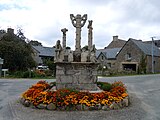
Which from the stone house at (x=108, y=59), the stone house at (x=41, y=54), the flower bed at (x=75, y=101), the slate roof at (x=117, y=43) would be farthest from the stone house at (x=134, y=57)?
the flower bed at (x=75, y=101)

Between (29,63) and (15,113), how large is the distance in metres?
26.7

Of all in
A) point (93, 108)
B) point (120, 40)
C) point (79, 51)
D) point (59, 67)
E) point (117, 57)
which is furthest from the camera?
point (120, 40)

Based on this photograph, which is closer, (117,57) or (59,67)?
(59,67)

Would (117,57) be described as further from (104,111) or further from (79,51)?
(104,111)

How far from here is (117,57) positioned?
44938 millimetres

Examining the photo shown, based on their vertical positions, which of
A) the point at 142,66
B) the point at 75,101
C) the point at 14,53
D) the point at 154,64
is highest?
the point at 14,53

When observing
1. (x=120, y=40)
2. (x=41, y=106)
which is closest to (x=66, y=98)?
(x=41, y=106)

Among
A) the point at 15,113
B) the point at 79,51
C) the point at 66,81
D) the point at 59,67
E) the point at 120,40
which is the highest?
the point at 120,40

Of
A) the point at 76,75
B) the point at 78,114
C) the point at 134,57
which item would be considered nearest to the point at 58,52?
the point at 76,75

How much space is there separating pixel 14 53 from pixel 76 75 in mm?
23199

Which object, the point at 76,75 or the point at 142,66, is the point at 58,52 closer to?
the point at 76,75

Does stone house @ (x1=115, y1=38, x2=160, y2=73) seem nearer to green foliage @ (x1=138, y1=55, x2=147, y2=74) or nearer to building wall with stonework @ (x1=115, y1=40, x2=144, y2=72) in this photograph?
building wall with stonework @ (x1=115, y1=40, x2=144, y2=72)

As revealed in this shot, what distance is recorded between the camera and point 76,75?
956 cm

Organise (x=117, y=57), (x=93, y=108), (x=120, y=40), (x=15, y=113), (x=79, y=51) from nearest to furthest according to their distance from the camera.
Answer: (x=15, y=113) → (x=93, y=108) → (x=79, y=51) → (x=117, y=57) → (x=120, y=40)
